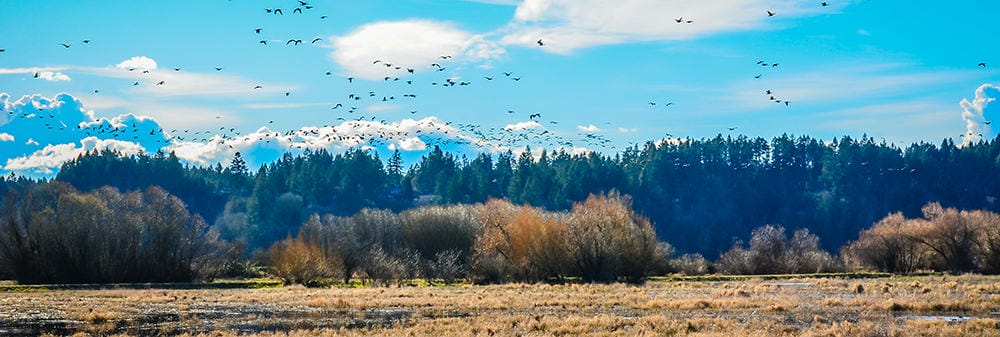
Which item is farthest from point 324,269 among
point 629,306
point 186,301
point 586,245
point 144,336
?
point 144,336

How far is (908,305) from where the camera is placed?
47344mm

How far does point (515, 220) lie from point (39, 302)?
44.9 metres

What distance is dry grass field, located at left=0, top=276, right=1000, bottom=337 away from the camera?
1505 inches

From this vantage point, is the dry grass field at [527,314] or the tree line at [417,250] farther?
the tree line at [417,250]

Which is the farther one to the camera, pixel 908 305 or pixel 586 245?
pixel 586 245

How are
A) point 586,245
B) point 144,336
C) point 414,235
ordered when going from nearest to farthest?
point 144,336
point 586,245
point 414,235

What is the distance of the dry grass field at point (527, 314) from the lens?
38.2m

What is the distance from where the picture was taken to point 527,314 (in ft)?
155

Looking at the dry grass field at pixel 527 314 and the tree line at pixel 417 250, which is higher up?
the tree line at pixel 417 250

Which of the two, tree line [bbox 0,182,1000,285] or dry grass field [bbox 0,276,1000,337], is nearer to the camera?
dry grass field [bbox 0,276,1000,337]

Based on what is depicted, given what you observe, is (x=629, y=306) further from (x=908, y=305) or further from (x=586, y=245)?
(x=586, y=245)

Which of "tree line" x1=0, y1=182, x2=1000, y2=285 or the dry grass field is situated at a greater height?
"tree line" x1=0, y1=182, x2=1000, y2=285

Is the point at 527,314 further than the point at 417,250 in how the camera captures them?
No

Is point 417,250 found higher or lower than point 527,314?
higher
